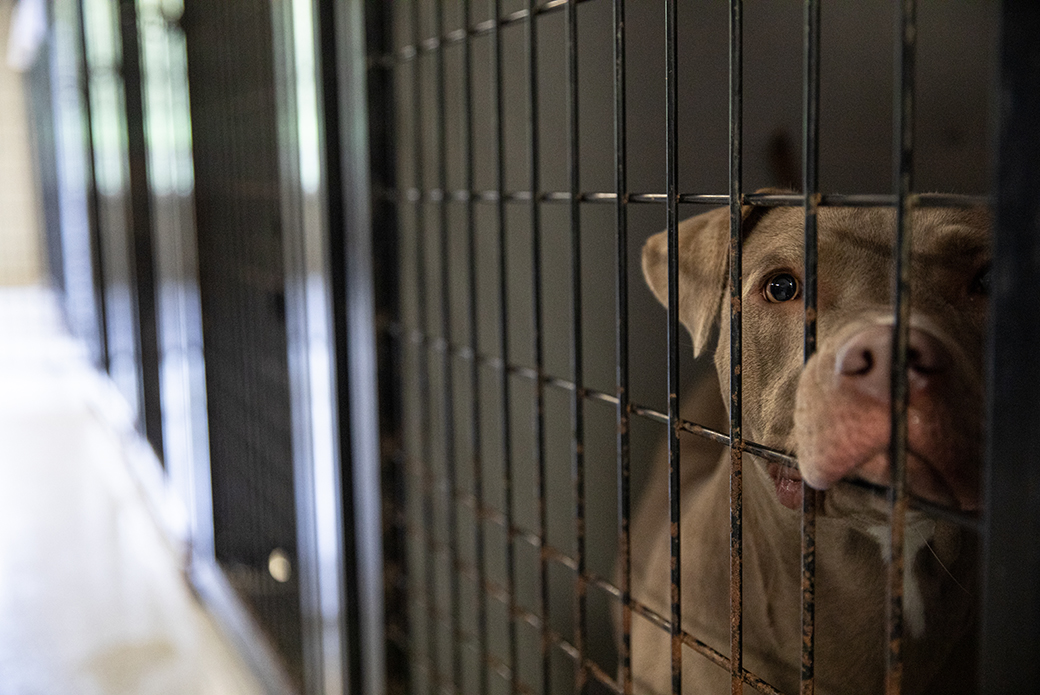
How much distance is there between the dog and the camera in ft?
2.69

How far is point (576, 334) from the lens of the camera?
134 cm

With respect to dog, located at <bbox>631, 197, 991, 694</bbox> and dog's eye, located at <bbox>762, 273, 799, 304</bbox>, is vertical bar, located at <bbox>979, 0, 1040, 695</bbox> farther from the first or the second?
dog's eye, located at <bbox>762, 273, 799, 304</bbox>

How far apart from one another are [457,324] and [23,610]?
2.45m

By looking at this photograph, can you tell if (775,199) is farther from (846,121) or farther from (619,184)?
(846,121)

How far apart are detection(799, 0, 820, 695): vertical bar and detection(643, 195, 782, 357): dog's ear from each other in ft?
0.72

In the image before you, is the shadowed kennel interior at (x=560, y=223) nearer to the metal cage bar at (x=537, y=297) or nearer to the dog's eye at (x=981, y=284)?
the metal cage bar at (x=537, y=297)

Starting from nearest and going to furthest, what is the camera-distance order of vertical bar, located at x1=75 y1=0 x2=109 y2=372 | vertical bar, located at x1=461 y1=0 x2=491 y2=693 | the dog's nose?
the dog's nose → vertical bar, located at x1=461 y1=0 x2=491 y2=693 → vertical bar, located at x1=75 y1=0 x2=109 y2=372

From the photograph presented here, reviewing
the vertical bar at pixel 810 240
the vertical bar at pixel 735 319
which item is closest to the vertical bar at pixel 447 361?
the vertical bar at pixel 735 319

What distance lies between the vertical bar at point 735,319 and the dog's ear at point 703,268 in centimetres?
13

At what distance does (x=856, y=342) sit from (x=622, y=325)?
0.42 m

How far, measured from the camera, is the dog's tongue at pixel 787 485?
105cm

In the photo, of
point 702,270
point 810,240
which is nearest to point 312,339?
point 702,270

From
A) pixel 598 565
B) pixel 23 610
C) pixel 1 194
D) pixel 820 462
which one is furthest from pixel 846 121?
pixel 1 194

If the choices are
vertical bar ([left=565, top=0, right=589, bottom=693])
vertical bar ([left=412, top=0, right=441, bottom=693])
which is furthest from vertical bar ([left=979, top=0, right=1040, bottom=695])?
vertical bar ([left=412, top=0, right=441, bottom=693])
